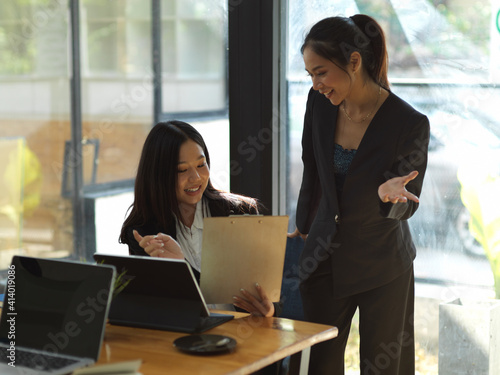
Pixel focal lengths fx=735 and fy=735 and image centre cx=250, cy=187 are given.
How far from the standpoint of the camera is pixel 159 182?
8.55ft

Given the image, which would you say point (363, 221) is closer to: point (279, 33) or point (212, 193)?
point (212, 193)

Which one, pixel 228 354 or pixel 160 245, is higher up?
pixel 160 245

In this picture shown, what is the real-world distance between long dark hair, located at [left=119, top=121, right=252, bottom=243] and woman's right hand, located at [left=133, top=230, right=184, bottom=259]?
0.63 feet

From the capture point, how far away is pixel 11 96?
3.99 m

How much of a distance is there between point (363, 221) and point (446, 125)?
73 centimetres

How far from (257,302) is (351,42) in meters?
0.94

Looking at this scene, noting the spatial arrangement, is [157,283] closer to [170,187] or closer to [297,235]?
[170,187]

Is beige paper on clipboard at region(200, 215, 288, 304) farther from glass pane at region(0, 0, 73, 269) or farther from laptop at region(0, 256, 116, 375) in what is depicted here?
glass pane at region(0, 0, 73, 269)

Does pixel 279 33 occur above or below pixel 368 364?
above

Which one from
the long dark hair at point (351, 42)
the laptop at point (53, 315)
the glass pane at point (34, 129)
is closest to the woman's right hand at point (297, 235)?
the long dark hair at point (351, 42)

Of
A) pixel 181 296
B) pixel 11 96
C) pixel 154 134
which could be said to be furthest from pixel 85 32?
pixel 181 296

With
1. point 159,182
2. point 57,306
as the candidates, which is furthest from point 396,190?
point 57,306

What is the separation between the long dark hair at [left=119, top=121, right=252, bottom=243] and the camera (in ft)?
8.53

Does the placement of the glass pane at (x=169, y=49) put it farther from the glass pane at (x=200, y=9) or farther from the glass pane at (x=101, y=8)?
the glass pane at (x=101, y=8)
